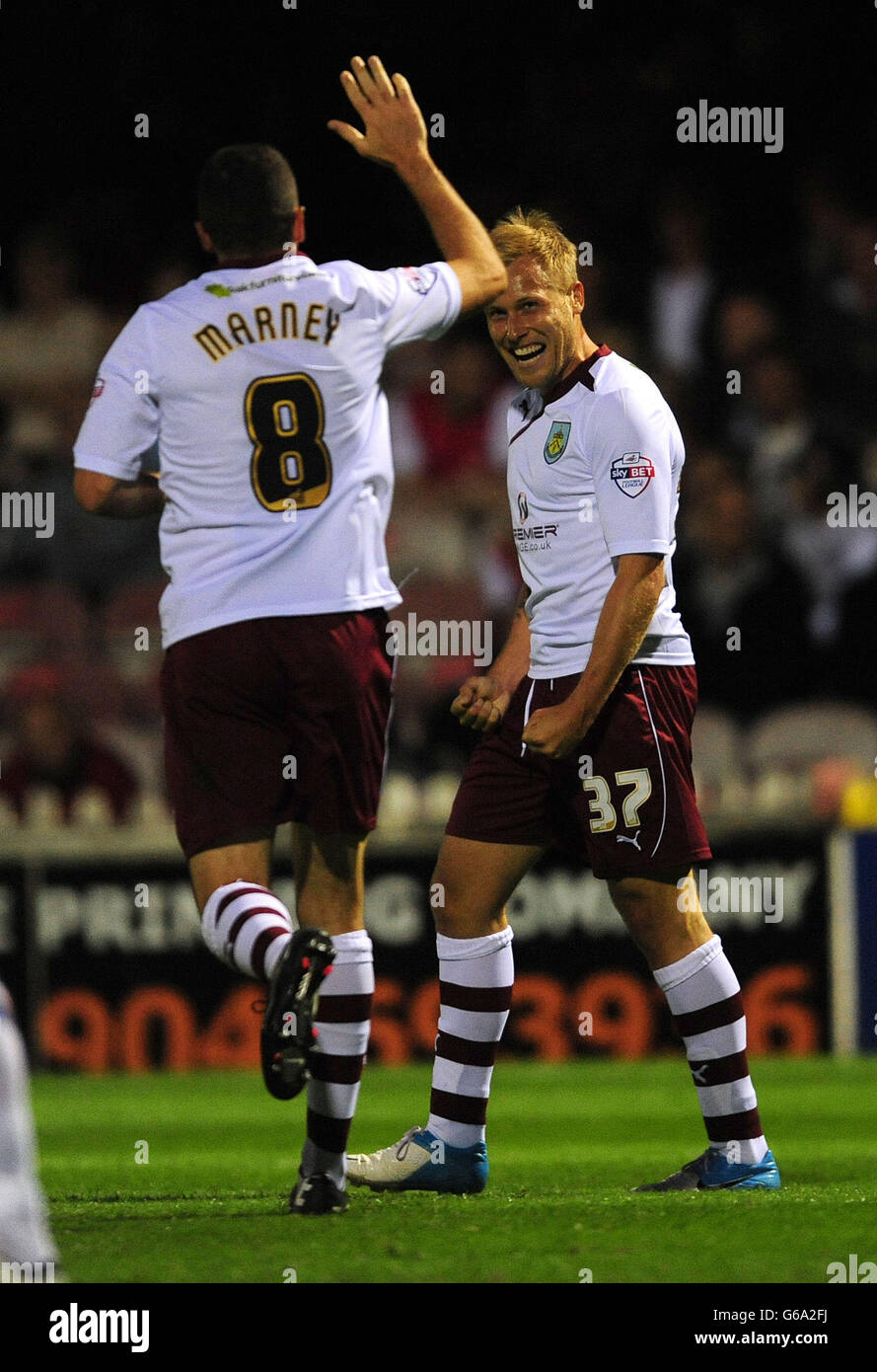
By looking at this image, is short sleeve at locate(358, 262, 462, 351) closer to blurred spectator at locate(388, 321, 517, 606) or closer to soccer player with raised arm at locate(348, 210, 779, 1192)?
soccer player with raised arm at locate(348, 210, 779, 1192)

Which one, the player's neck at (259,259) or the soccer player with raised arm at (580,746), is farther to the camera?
the soccer player with raised arm at (580,746)

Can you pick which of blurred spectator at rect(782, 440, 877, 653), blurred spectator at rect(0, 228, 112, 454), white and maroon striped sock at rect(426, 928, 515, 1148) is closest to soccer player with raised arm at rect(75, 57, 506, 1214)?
white and maroon striped sock at rect(426, 928, 515, 1148)

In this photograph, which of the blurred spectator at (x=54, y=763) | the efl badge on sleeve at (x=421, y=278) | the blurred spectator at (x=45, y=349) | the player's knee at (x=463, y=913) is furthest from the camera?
the blurred spectator at (x=45, y=349)

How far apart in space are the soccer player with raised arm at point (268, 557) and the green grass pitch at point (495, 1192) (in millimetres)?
404

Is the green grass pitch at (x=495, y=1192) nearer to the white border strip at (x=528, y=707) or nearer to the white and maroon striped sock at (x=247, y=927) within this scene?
the white and maroon striped sock at (x=247, y=927)

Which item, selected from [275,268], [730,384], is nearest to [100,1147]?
[275,268]

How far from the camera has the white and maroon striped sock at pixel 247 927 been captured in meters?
3.83

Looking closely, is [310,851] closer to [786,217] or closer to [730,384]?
[730,384]

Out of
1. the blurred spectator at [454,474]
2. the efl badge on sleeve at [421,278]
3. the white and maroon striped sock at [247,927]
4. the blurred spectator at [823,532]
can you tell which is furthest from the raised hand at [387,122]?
the blurred spectator at [454,474]

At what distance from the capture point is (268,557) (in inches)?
162

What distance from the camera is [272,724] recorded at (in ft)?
13.6

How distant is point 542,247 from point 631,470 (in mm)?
622

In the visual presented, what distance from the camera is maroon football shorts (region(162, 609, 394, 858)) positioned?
4109 mm

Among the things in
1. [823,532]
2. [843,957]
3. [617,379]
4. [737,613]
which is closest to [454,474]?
[823,532]
